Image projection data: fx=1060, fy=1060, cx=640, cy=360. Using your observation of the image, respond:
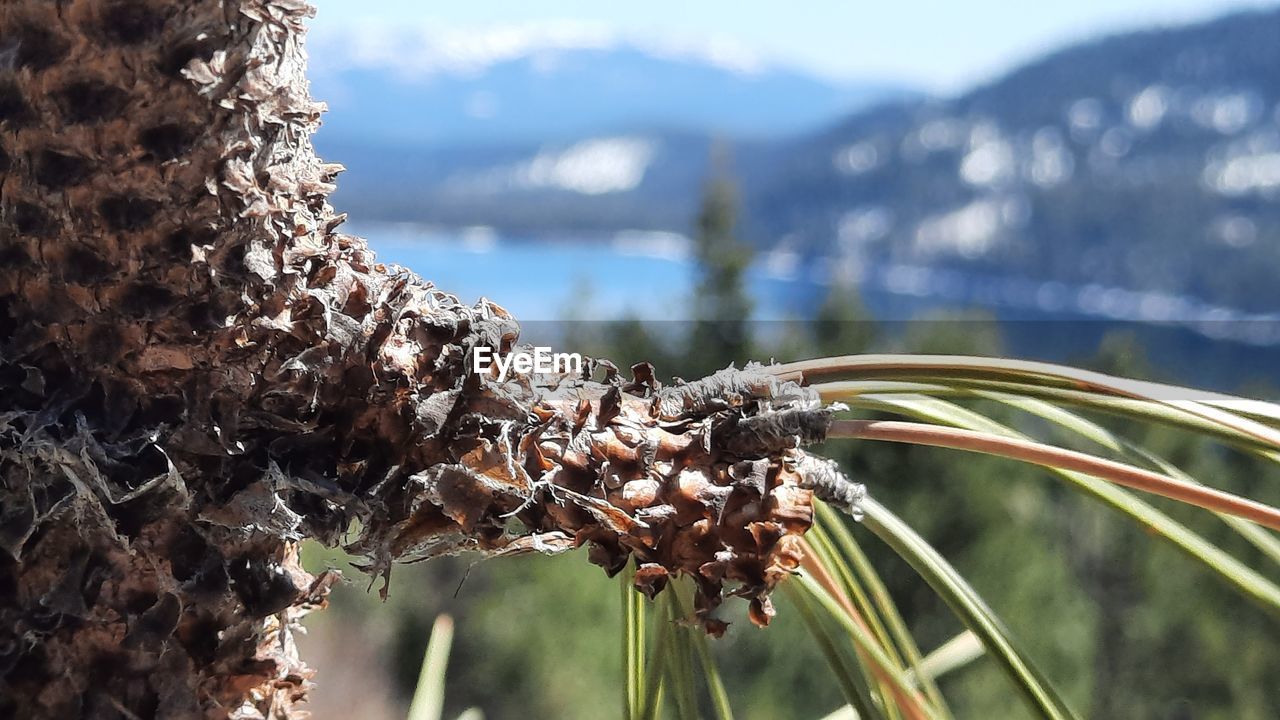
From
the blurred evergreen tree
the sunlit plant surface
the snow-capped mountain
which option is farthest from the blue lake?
the sunlit plant surface

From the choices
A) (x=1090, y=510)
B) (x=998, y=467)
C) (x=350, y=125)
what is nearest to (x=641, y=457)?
(x=998, y=467)

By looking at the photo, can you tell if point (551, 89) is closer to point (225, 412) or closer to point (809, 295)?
point (809, 295)

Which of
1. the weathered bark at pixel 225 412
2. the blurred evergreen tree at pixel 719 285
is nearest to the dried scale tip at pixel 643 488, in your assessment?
the weathered bark at pixel 225 412

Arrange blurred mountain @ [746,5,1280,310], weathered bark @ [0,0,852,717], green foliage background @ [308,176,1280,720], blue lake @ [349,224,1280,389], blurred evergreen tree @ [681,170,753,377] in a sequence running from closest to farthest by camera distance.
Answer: weathered bark @ [0,0,852,717]
green foliage background @ [308,176,1280,720]
blurred evergreen tree @ [681,170,753,377]
blue lake @ [349,224,1280,389]
blurred mountain @ [746,5,1280,310]

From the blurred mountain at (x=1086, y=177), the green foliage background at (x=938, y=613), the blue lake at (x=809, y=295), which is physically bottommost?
the green foliage background at (x=938, y=613)

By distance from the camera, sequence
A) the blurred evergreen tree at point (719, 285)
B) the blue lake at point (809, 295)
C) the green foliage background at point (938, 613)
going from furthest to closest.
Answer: the blue lake at point (809, 295)
the blurred evergreen tree at point (719, 285)
the green foliage background at point (938, 613)

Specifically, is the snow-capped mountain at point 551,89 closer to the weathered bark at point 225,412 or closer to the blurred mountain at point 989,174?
the blurred mountain at point 989,174

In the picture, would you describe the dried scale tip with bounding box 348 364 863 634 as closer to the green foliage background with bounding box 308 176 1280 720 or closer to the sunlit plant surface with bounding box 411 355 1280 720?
the sunlit plant surface with bounding box 411 355 1280 720

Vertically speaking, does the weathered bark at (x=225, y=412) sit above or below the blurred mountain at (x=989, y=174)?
below
